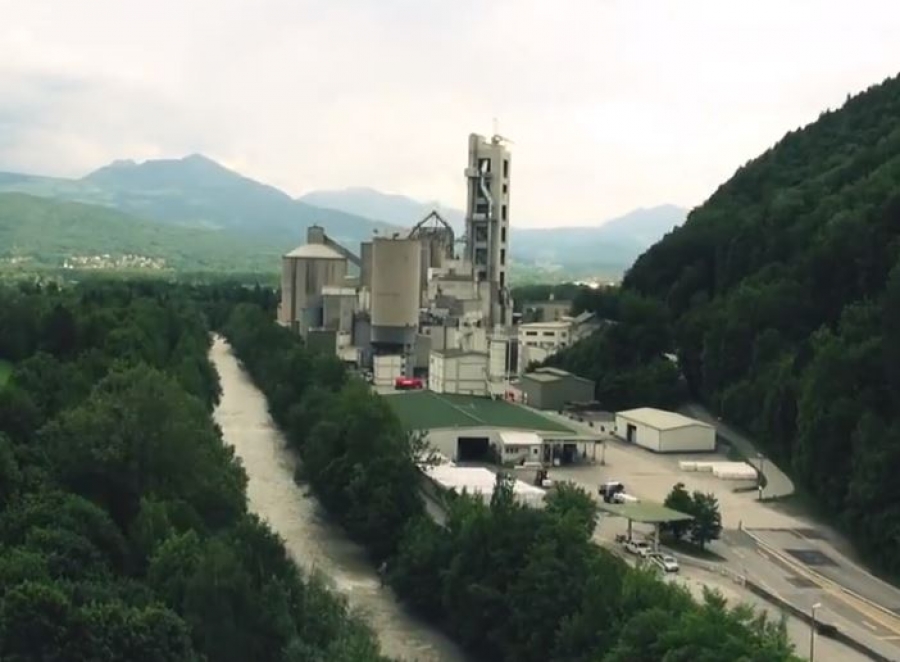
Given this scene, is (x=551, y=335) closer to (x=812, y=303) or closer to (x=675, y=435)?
(x=812, y=303)

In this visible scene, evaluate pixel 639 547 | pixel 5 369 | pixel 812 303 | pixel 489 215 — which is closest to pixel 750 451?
pixel 812 303

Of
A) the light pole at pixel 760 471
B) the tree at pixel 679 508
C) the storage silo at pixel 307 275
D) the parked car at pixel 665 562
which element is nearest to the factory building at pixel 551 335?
the storage silo at pixel 307 275

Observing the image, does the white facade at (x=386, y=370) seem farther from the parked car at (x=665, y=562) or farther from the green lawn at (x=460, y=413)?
the parked car at (x=665, y=562)

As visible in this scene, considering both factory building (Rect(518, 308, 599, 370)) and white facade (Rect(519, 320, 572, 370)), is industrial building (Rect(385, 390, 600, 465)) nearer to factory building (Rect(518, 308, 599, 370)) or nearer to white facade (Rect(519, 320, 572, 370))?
factory building (Rect(518, 308, 599, 370))

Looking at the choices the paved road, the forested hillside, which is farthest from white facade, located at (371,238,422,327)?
the paved road

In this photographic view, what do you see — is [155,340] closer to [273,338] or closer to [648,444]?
[273,338]

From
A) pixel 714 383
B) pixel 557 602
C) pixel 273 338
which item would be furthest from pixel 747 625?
pixel 273 338
